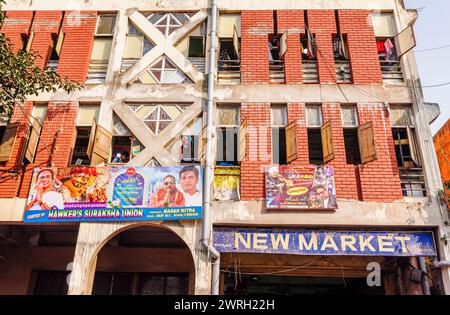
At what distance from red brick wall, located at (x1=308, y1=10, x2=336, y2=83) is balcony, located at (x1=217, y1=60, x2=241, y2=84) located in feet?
8.68

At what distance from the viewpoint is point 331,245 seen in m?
9.71

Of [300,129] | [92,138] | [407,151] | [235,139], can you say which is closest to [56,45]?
[92,138]

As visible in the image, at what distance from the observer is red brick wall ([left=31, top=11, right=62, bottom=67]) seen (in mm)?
12336

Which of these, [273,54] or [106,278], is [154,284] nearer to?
[106,278]

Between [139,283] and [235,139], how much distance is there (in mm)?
5854

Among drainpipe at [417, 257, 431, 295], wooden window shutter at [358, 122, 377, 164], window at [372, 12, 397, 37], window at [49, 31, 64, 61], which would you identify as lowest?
drainpipe at [417, 257, 431, 295]

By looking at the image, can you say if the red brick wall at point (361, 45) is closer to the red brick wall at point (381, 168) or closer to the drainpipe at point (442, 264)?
the red brick wall at point (381, 168)

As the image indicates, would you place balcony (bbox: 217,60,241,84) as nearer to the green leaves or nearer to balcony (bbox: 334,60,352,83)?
balcony (bbox: 334,60,352,83)

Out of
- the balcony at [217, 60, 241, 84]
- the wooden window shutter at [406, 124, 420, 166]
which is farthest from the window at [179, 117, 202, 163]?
the wooden window shutter at [406, 124, 420, 166]

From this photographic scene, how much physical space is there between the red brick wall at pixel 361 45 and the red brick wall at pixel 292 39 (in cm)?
146

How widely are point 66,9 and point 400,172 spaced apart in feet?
40.9

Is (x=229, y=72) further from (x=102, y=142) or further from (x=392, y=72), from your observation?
(x=392, y=72)

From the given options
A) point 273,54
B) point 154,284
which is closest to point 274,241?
point 154,284

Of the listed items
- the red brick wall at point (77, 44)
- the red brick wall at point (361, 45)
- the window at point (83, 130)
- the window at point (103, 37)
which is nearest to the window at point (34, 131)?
the window at point (83, 130)
